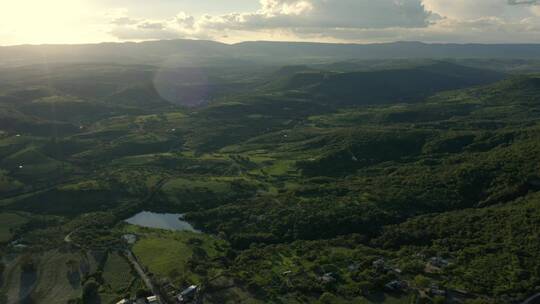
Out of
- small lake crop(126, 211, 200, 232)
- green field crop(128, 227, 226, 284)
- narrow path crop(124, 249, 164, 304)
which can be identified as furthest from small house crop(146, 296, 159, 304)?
small lake crop(126, 211, 200, 232)

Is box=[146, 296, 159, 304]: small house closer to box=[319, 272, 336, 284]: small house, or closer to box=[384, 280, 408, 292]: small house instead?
box=[319, 272, 336, 284]: small house

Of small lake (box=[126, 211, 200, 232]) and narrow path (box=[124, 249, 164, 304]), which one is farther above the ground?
narrow path (box=[124, 249, 164, 304])

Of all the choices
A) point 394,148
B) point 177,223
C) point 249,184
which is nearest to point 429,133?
point 394,148

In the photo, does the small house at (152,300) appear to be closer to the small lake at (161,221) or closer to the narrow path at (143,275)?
the narrow path at (143,275)

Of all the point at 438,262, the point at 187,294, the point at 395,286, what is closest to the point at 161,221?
the point at 187,294

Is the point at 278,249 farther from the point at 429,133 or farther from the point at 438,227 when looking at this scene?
the point at 429,133

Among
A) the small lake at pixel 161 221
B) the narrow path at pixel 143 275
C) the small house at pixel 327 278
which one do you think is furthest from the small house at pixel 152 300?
the small lake at pixel 161 221

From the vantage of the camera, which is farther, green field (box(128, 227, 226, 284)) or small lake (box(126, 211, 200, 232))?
small lake (box(126, 211, 200, 232))

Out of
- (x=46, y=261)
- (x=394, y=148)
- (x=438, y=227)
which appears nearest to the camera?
(x=46, y=261)

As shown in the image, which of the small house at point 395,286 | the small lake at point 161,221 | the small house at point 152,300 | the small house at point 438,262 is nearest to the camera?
the small house at point 152,300
